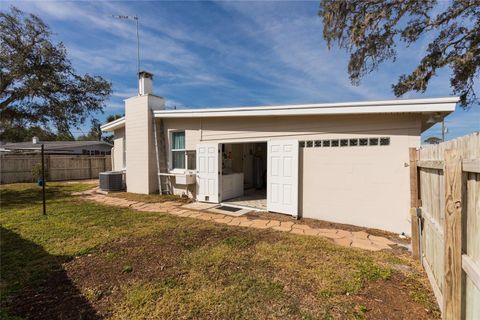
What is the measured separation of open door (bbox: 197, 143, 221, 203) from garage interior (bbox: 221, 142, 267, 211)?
0.35m

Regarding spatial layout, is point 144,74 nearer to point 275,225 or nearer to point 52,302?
point 275,225

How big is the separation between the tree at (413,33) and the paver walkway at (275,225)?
6.39 meters

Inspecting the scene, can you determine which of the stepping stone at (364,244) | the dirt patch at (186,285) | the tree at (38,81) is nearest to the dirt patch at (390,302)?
the dirt patch at (186,285)

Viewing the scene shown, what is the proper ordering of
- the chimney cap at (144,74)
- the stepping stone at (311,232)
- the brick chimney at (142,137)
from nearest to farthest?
the stepping stone at (311,232)
the brick chimney at (142,137)
the chimney cap at (144,74)

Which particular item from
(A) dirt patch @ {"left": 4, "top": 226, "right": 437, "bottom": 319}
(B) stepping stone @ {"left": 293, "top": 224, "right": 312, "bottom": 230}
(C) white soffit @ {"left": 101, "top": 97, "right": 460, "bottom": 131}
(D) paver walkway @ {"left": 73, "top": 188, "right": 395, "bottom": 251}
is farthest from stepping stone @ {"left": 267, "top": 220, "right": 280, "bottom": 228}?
(C) white soffit @ {"left": 101, "top": 97, "right": 460, "bottom": 131}

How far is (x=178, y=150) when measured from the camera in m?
9.19

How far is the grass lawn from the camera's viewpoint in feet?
8.38

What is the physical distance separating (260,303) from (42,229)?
5.24 m

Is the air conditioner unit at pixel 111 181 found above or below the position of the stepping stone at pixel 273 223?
above

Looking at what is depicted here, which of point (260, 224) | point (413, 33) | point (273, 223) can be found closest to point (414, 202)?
point (273, 223)

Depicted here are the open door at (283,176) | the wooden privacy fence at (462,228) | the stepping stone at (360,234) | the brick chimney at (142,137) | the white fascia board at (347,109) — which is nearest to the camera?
the wooden privacy fence at (462,228)

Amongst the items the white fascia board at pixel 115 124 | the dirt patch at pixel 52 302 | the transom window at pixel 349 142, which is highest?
the white fascia board at pixel 115 124

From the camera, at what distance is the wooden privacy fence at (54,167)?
47.2 feet

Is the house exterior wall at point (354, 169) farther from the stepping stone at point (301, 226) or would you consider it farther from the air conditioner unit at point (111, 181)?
the air conditioner unit at point (111, 181)
